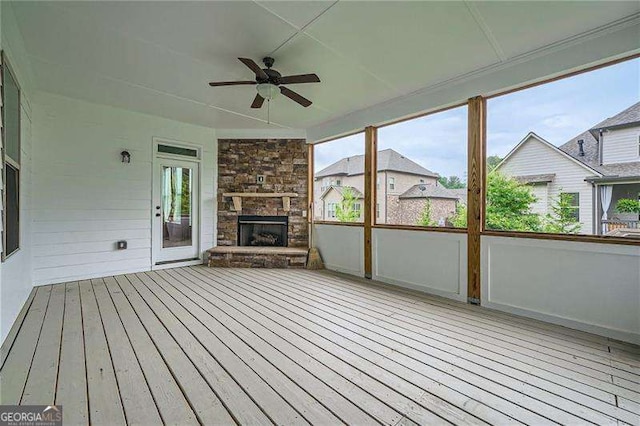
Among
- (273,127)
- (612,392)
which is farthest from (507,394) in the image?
(273,127)

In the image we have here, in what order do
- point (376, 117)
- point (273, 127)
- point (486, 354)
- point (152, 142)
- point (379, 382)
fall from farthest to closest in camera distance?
1. point (273, 127)
2. point (152, 142)
3. point (376, 117)
4. point (486, 354)
5. point (379, 382)

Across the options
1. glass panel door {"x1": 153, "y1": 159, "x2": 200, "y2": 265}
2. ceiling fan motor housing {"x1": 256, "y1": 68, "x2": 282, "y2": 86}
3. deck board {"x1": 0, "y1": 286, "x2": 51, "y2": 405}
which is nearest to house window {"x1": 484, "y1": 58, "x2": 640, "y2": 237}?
ceiling fan motor housing {"x1": 256, "y1": 68, "x2": 282, "y2": 86}

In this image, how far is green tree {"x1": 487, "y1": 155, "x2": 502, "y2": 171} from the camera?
3.20 m

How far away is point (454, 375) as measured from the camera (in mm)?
1873

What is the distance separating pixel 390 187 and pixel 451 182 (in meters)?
0.92

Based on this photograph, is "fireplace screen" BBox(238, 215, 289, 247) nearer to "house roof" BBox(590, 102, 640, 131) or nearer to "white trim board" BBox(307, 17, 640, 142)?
"white trim board" BBox(307, 17, 640, 142)

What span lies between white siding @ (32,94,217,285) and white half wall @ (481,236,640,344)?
202 inches

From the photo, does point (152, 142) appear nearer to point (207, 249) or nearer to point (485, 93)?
point (207, 249)

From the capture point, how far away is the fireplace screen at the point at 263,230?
5.62 metres

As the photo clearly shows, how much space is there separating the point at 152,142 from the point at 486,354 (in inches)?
213

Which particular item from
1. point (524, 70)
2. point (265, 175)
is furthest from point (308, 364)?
point (265, 175)

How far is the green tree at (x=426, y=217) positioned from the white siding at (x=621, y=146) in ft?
5.61

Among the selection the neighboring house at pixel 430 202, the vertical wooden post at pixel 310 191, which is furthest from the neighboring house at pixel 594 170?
the vertical wooden post at pixel 310 191

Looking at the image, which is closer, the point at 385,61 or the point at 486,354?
the point at 486,354
